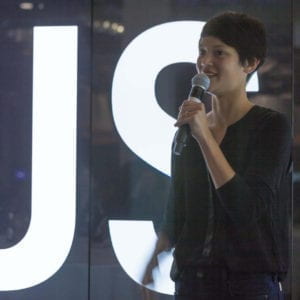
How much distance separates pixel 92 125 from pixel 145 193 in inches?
13.8

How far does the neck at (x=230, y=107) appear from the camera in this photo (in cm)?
310

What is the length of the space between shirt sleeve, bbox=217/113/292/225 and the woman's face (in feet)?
0.66

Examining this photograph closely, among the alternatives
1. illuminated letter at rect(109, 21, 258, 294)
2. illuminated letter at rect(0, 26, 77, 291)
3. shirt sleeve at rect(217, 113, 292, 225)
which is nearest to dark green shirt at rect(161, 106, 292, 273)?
shirt sleeve at rect(217, 113, 292, 225)

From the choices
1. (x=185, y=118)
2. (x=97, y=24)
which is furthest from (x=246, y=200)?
(x=97, y=24)

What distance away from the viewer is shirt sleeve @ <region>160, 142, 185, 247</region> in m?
3.13

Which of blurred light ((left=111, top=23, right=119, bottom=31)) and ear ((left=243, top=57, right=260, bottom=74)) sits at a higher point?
blurred light ((left=111, top=23, right=119, bottom=31))

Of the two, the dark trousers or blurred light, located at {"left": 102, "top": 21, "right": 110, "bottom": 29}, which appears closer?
the dark trousers

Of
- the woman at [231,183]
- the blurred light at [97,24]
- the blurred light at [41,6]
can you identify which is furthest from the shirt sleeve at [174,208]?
the blurred light at [41,6]

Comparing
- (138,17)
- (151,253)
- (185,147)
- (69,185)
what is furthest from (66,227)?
(138,17)

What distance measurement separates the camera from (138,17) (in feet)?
10.4

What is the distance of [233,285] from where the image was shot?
3072 millimetres

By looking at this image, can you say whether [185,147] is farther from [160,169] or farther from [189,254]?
[189,254]

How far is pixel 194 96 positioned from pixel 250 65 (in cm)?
26

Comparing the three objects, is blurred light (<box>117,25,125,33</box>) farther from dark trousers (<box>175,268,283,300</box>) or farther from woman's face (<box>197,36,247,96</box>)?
dark trousers (<box>175,268,283,300</box>)
